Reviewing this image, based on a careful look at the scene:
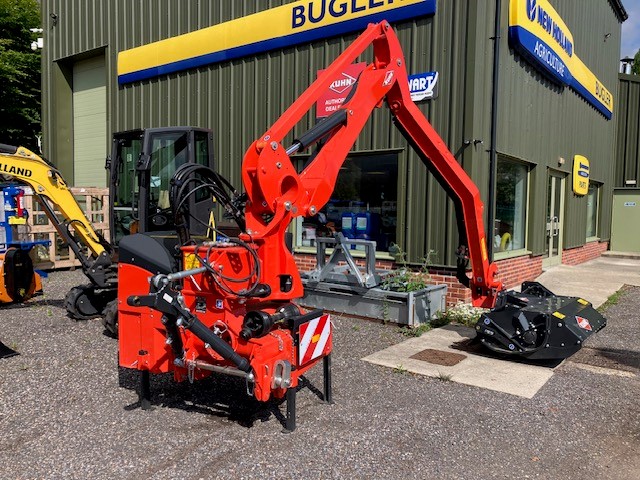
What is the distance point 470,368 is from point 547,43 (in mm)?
7729

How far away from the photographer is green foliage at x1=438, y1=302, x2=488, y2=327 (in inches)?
305

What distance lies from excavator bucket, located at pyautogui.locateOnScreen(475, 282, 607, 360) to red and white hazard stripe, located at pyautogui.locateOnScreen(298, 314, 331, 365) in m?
2.29

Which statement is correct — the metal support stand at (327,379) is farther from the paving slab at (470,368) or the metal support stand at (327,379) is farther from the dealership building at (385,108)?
the dealership building at (385,108)

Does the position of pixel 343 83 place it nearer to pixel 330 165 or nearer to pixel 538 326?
pixel 330 165

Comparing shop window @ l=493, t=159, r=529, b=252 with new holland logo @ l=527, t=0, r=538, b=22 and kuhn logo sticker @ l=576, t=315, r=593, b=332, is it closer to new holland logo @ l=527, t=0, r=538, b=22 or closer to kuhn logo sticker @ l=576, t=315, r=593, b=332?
new holland logo @ l=527, t=0, r=538, b=22

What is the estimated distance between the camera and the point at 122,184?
7.71 m

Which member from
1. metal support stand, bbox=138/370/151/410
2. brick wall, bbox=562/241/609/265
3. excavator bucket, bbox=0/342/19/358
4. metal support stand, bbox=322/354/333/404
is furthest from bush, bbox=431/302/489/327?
brick wall, bbox=562/241/609/265

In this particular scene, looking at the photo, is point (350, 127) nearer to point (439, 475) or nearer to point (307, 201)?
point (307, 201)

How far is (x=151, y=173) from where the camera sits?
716cm

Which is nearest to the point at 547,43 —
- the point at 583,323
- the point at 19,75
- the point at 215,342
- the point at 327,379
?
the point at 583,323

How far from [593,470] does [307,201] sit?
2741 mm

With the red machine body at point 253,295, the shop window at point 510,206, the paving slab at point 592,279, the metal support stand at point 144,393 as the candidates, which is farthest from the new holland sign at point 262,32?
the metal support stand at point 144,393

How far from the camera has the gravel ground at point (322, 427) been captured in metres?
3.58

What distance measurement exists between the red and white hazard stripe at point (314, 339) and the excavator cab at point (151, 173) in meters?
2.42
